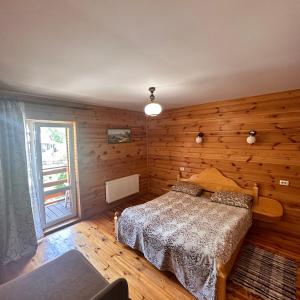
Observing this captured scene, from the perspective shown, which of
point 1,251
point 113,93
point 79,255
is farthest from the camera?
point 113,93

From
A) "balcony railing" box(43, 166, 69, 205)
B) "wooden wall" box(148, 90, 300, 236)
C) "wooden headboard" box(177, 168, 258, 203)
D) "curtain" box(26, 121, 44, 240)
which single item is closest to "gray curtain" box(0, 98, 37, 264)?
"curtain" box(26, 121, 44, 240)

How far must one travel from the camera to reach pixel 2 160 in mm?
2471

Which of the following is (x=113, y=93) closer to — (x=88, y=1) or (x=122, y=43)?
(x=122, y=43)

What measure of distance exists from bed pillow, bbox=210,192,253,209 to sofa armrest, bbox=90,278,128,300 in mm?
2463

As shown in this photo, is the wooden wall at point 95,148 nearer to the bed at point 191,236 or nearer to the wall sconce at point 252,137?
the bed at point 191,236

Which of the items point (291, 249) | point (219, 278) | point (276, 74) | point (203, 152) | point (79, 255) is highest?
point (276, 74)

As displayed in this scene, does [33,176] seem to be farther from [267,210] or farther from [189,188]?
[267,210]

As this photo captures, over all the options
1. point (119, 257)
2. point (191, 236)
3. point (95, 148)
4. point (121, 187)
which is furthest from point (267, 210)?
point (95, 148)

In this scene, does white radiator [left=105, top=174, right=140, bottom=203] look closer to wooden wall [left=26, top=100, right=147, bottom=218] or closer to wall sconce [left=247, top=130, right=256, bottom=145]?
wooden wall [left=26, top=100, right=147, bottom=218]

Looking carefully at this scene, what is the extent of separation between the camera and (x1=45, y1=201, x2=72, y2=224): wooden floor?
346cm

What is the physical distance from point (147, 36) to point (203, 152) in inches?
121

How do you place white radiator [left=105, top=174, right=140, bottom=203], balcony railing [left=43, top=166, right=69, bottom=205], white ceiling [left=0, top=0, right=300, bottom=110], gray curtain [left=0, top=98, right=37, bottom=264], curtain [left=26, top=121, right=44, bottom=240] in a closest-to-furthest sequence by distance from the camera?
1. white ceiling [left=0, top=0, right=300, bottom=110]
2. gray curtain [left=0, top=98, right=37, bottom=264]
3. curtain [left=26, top=121, right=44, bottom=240]
4. balcony railing [left=43, top=166, right=69, bottom=205]
5. white radiator [left=105, top=174, right=140, bottom=203]

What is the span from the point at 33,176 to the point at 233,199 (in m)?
3.42

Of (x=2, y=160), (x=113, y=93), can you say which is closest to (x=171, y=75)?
(x=113, y=93)
